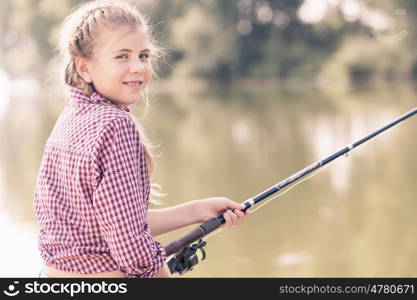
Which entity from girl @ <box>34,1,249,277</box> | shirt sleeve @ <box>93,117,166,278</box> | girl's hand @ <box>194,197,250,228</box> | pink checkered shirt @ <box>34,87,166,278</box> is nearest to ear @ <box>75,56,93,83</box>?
girl @ <box>34,1,249,277</box>

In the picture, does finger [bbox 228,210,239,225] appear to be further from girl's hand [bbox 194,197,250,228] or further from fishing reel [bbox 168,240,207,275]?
fishing reel [bbox 168,240,207,275]

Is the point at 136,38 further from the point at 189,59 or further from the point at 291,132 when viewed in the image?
the point at 189,59

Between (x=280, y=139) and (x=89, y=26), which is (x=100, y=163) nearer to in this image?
(x=89, y=26)

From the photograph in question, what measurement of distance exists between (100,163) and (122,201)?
92mm

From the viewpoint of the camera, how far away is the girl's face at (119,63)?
178 cm

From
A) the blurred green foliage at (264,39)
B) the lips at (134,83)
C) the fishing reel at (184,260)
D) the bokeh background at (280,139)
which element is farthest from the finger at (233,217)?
the blurred green foliage at (264,39)

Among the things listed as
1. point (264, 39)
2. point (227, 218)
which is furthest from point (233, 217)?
point (264, 39)

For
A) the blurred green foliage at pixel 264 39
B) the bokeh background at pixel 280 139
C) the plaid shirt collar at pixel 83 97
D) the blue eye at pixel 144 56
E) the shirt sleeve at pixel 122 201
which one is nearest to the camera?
the shirt sleeve at pixel 122 201

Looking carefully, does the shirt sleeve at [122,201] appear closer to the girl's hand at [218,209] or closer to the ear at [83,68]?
the ear at [83,68]

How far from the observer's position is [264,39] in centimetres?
4400

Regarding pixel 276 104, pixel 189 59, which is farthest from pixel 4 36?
pixel 276 104

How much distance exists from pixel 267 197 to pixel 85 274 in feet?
2.43

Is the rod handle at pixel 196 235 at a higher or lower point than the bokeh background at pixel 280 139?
lower

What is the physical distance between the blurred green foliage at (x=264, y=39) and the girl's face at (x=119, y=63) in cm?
3393
